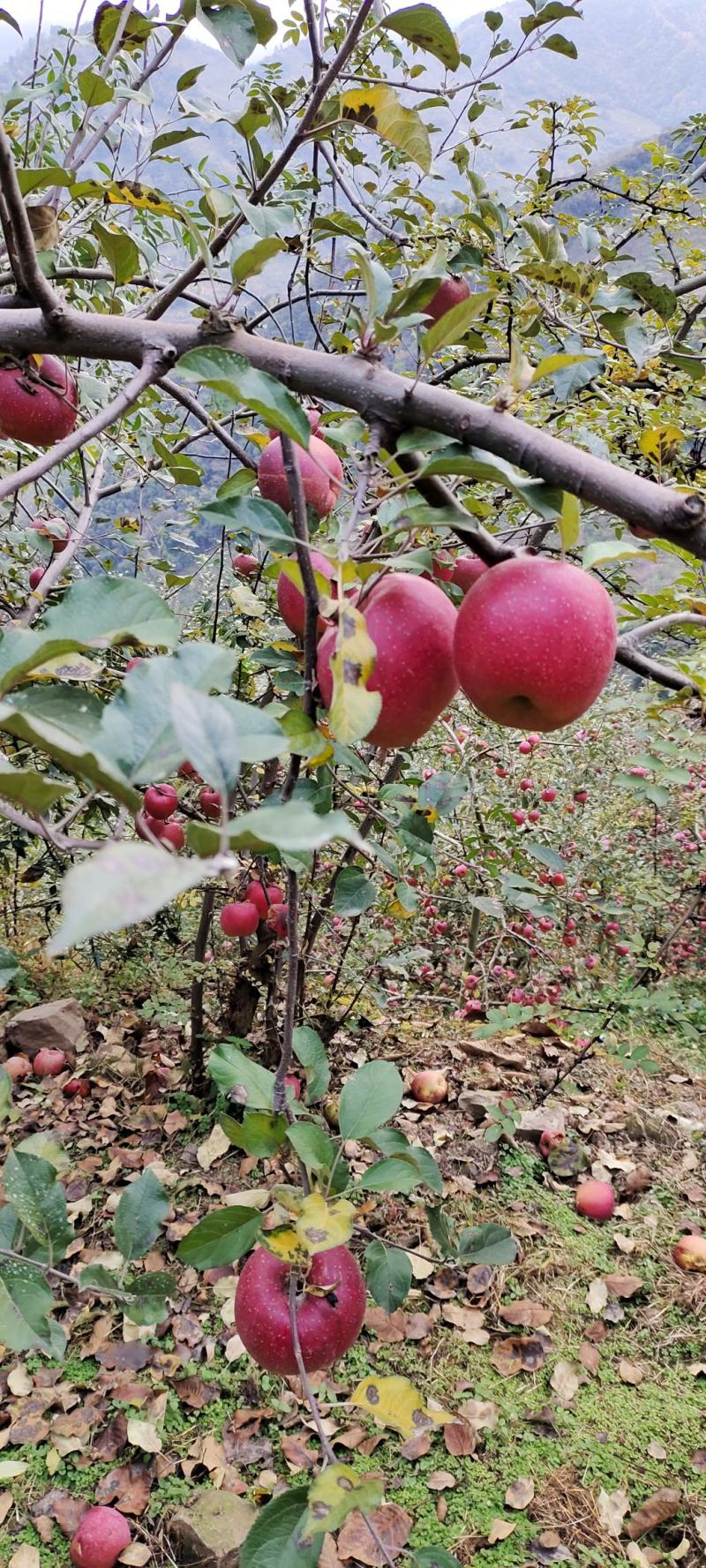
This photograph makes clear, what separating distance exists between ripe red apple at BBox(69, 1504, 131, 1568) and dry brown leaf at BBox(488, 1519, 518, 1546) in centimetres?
56

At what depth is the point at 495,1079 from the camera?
2.38 metres

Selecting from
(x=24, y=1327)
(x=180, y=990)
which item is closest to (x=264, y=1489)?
(x=24, y=1327)

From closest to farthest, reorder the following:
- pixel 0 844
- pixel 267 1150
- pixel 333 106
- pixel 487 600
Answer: pixel 487 600, pixel 267 1150, pixel 333 106, pixel 0 844

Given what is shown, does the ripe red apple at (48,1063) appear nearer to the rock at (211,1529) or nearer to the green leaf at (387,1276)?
the rock at (211,1529)

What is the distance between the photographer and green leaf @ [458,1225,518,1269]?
955 mm

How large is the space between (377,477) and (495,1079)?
213 centimetres

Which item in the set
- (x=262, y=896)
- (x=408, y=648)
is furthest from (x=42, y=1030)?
(x=408, y=648)

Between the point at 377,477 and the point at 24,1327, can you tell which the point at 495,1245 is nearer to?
the point at 24,1327

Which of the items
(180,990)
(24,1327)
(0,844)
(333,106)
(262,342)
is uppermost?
(333,106)

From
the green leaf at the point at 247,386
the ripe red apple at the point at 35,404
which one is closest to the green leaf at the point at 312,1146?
the green leaf at the point at 247,386

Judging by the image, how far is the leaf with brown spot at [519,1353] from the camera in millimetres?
1594

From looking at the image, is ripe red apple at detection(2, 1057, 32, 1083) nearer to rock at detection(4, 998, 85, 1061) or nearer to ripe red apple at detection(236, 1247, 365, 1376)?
rock at detection(4, 998, 85, 1061)

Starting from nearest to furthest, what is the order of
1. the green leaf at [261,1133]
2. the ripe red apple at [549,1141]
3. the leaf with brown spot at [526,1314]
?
the green leaf at [261,1133], the leaf with brown spot at [526,1314], the ripe red apple at [549,1141]

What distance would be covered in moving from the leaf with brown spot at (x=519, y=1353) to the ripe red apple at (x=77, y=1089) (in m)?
1.25
